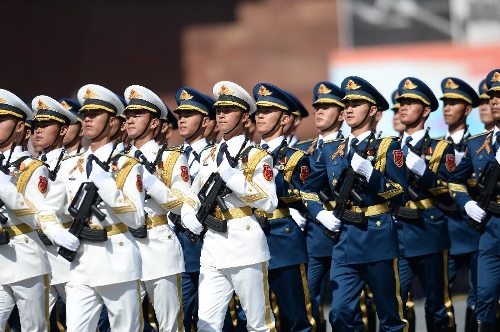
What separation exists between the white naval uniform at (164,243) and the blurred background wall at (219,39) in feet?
26.7

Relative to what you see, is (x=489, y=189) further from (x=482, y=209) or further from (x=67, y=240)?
(x=67, y=240)

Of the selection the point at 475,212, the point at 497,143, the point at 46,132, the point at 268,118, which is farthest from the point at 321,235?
the point at 46,132

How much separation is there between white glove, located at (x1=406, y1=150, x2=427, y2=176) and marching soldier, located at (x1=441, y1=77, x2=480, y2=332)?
0.95m

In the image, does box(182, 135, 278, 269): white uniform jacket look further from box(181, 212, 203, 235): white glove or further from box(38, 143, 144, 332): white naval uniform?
box(38, 143, 144, 332): white naval uniform

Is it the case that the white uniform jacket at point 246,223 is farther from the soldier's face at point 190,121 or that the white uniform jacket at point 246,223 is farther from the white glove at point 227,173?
the soldier's face at point 190,121

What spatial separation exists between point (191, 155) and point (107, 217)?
2.74m

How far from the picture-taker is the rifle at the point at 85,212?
859cm

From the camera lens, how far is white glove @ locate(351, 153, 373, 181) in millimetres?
9742

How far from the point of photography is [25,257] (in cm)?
929

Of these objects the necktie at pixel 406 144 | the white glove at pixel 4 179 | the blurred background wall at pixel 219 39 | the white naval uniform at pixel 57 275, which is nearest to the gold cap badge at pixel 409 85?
the necktie at pixel 406 144

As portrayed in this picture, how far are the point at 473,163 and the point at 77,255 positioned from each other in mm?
3937

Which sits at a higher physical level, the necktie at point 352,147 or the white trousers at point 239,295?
the necktie at point 352,147

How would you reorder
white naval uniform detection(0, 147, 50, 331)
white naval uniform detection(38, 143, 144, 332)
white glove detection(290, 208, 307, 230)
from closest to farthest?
white naval uniform detection(38, 143, 144, 332), white naval uniform detection(0, 147, 50, 331), white glove detection(290, 208, 307, 230)

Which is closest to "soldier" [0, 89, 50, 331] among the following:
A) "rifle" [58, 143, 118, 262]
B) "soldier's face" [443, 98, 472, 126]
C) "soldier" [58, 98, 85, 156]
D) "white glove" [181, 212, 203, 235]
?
"rifle" [58, 143, 118, 262]
